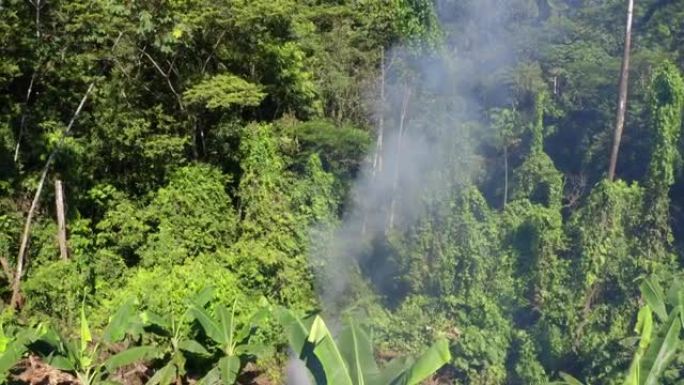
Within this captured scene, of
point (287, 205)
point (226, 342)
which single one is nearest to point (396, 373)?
point (226, 342)

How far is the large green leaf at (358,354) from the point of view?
4.77m

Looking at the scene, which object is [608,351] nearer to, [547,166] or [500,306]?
[500,306]

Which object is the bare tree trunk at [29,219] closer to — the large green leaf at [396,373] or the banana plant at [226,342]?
the banana plant at [226,342]

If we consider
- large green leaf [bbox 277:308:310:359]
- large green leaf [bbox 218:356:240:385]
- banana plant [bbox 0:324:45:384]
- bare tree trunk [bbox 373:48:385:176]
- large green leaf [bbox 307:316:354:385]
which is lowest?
large green leaf [bbox 218:356:240:385]

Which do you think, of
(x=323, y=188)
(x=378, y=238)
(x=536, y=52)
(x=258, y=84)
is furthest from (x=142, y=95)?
(x=536, y=52)

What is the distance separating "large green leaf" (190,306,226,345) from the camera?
7387 millimetres

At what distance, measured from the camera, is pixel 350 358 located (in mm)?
4809

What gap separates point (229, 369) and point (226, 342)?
40cm

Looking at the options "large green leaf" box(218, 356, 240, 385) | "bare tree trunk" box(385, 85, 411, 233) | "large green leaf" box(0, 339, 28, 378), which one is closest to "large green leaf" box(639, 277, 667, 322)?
"large green leaf" box(218, 356, 240, 385)

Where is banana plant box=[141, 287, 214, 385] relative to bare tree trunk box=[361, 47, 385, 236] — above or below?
below

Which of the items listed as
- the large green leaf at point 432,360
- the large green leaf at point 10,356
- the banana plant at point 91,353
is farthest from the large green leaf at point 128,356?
the large green leaf at point 432,360

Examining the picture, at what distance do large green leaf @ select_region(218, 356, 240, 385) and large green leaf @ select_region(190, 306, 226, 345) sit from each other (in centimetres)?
23

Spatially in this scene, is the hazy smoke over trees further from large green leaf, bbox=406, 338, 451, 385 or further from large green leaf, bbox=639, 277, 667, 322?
large green leaf, bbox=406, 338, 451, 385

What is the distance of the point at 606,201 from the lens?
10055 mm
